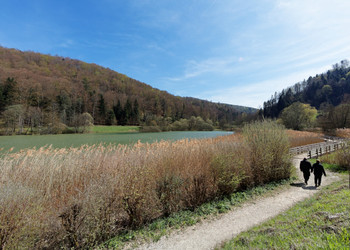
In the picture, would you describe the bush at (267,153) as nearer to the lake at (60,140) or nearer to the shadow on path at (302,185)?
the shadow on path at (302,185)

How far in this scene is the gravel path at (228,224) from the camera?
11.8ft

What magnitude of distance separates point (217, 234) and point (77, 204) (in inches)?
133

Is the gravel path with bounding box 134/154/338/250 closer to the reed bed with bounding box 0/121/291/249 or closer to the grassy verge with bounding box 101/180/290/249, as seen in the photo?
the grassy verge with bounding box 101/180/290/249

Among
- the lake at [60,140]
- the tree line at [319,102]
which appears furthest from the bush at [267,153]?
the tree line at [319,102]

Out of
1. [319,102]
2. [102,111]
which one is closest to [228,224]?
[102,111]

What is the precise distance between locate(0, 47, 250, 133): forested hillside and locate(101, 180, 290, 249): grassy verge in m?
50.8

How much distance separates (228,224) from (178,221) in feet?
4.65

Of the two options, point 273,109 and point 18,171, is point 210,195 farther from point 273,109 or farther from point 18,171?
point 273,109

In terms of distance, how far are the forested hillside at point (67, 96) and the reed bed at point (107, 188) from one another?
158ft

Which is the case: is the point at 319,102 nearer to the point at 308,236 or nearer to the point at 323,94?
the point at 323,94

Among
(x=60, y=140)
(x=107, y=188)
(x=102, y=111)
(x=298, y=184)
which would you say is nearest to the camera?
(x=107, y=188)

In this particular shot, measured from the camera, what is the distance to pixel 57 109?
198 feet

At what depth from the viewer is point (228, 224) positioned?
14.5ft

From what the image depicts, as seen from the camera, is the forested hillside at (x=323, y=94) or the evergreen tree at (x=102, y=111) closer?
the evergreen tree at (x=102, y=111)
